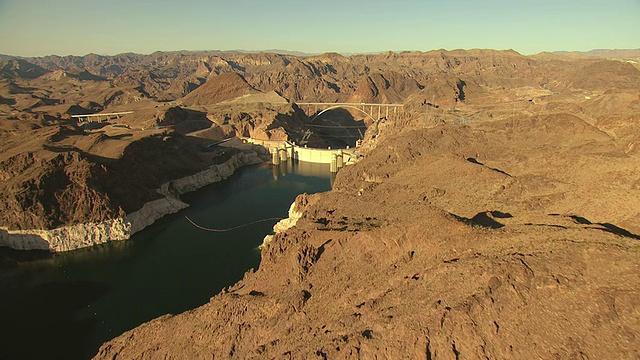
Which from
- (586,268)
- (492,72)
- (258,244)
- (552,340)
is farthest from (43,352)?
(492,72)

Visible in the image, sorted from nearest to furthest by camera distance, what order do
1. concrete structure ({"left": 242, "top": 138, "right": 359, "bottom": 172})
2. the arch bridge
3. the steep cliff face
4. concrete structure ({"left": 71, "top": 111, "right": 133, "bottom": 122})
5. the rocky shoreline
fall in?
the steep cliff face → the rocky shoreline → concrete structure ({"left": 242, "top": 138, "right": 359, "bottom": 172}) → concrete structure ({"left": 71, "top": 111, "right": 133, "bottom": 122}) → the arch bridge

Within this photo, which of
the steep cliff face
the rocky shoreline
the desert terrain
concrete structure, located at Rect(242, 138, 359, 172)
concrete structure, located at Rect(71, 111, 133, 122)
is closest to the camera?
the steep cliff face

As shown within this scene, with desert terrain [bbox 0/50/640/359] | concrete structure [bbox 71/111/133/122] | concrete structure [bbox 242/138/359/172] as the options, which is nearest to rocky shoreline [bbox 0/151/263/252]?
desert terrain [bbox 0/50/640/359]

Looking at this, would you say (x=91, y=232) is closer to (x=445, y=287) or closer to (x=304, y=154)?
(x=445, y=287)

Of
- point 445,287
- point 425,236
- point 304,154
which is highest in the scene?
point 425,236

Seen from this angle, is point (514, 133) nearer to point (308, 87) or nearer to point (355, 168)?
point (355, 168)

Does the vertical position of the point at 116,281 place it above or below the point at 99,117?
below

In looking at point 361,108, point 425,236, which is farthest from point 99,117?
point 425,236

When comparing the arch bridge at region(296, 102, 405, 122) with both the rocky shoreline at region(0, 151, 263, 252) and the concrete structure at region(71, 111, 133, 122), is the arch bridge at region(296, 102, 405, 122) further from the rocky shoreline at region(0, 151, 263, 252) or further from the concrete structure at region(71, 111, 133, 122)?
the rocky shoreline at region(0, 151, 263, 252)

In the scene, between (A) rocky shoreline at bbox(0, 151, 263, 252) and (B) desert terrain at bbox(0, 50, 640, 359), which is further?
(A) rocky shoreline at bbox(0, 151, 263, 252)
